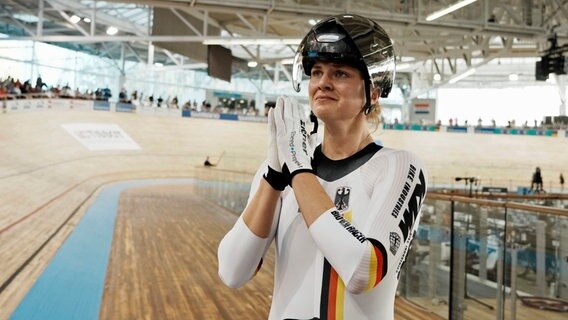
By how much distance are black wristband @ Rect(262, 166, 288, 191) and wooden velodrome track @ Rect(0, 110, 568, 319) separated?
11.6 feet

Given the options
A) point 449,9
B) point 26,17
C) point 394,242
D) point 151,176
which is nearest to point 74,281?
point 394,242

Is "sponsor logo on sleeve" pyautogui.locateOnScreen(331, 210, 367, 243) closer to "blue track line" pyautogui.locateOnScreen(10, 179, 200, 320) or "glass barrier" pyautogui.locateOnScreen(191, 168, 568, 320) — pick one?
"glass barrier" pyautogui.locateOnScreen(191, 168, 568, 320)

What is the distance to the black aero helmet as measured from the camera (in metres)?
1.19

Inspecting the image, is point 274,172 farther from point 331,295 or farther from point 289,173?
point 331,295

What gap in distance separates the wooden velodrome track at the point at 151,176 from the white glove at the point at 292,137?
11.6 feet

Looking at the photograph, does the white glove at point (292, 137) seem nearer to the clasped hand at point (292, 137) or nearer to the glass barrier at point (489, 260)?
the clasped hand at point (292, 137)

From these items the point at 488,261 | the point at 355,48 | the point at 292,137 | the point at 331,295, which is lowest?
the point at 488,261

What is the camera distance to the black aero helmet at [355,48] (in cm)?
119

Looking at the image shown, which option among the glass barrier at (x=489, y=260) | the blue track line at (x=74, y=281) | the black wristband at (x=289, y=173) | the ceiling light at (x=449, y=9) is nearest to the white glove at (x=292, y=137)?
the black wristband at (x=289, y=173)

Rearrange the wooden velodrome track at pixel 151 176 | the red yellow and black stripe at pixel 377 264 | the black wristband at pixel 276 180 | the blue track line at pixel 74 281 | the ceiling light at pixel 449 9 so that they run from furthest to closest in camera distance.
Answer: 1. the ceiling light at pixel 449 9
2. the wooden velodrome track at pixel 151 176
3. the blue track line at pixel 74 281
4. the black wristband at pixel 276 180
5. the red yellow and black stripe at pixel 377 264

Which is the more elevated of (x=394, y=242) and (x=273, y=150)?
(x=273, y=150)

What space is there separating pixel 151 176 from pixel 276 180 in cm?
2148

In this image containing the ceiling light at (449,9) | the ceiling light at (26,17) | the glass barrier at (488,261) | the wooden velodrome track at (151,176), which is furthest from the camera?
the ceiling light at (26,17)

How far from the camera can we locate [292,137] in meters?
1.16
